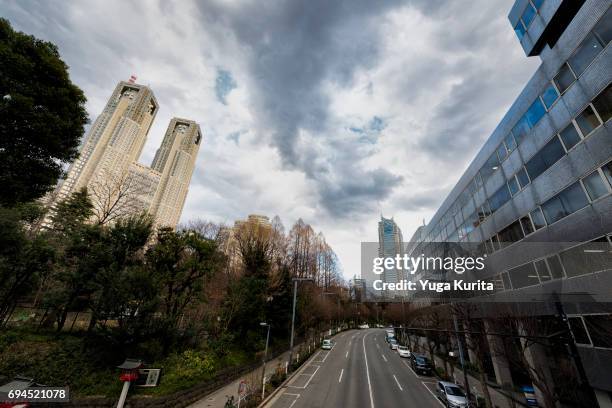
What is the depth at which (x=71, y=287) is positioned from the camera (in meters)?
18.2

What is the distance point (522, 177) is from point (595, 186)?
23.1 ft

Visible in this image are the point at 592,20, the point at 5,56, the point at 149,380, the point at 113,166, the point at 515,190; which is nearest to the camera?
the point at 5,56

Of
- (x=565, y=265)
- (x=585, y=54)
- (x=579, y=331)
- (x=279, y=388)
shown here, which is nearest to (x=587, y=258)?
(x=565, y=265)

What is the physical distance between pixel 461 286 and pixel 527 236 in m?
11.8

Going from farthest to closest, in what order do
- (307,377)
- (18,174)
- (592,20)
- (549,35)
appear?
1. (307,377)
2. (549,35)
3. (592,20)
4. (18,174)

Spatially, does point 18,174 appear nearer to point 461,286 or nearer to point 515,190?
point 515,190

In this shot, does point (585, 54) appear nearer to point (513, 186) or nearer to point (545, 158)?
point (545, 158)

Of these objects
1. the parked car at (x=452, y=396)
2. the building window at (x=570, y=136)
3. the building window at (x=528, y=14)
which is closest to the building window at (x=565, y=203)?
the building window at (x=570, y=136)

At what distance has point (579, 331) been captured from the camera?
14.1m

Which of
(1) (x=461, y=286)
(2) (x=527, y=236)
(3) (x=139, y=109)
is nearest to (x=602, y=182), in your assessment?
(2) (x=527, y=236)

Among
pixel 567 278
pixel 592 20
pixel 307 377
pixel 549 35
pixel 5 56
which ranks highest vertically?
pixel 549 35

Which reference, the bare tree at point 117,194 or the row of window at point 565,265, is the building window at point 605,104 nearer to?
the row of window at point 565,265

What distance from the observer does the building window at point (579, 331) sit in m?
13.7

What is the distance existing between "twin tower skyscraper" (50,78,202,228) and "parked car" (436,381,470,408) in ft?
224
